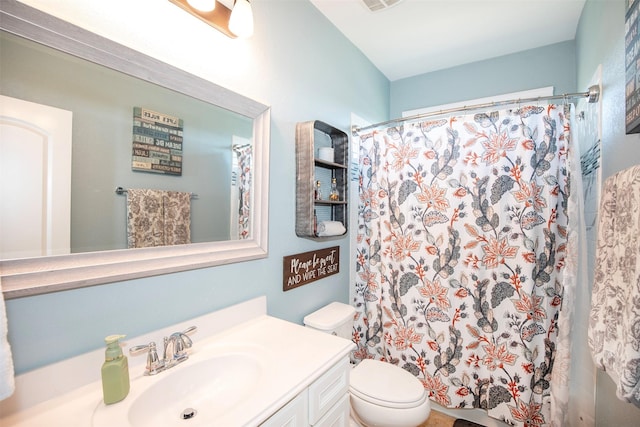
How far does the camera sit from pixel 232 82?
1.20m

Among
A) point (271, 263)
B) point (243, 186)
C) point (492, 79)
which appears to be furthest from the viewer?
point (492, 79)

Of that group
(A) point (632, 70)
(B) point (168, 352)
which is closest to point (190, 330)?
(B) point (168, 352)

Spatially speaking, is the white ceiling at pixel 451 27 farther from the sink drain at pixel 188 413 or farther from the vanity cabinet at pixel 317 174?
the sink drain at pixel 188 413

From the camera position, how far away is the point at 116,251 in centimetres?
85

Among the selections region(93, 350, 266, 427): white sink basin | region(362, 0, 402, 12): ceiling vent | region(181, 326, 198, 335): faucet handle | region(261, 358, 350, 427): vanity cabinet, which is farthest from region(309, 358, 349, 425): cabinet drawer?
region(362, 0, 402, 12): ceiling vent

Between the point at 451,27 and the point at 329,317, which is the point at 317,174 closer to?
the point at 329,317

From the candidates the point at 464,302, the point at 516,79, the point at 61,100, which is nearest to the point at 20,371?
the point at 61,100

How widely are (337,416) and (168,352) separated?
69cm

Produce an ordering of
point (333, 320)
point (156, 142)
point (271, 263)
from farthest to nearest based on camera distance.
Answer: point (333, 320), point (271, 263), point (156, 142)

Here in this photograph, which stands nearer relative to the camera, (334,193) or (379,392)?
(379,392)

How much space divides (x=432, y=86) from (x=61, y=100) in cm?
263

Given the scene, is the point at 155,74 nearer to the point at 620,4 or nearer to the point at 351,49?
the point at 351,49

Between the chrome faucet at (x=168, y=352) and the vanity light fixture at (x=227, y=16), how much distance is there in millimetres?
1200

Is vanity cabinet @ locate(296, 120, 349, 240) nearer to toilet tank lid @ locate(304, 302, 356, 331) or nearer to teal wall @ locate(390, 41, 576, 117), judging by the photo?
toilet tank lid @ locate(304, 302, 356, 331)
